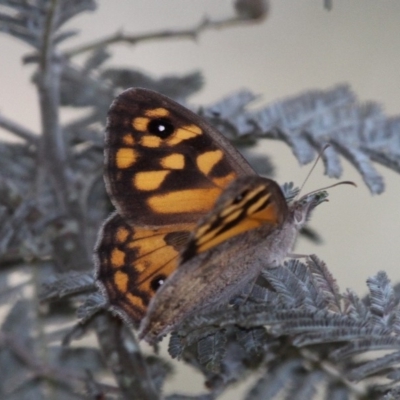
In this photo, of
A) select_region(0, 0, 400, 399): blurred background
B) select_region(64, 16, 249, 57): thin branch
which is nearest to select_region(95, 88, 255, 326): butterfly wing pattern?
select_region(64, 16, 249, 57): thin branch

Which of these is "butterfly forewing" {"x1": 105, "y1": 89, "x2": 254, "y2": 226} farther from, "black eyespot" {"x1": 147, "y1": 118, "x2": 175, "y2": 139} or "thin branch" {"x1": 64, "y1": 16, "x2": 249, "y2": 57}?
"thin branch" {"x1": 64, "y1": 16, "x2": 249, "y2": 57}

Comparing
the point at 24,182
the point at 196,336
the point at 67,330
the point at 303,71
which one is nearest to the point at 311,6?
the point at 303,71

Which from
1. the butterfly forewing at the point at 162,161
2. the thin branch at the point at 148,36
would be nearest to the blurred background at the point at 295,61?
the thin branch at the point at 148,36

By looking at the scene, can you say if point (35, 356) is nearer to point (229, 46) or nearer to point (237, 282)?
point (237, 282)

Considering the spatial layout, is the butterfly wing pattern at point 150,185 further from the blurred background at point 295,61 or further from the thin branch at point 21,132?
the blurred background at point 295,61

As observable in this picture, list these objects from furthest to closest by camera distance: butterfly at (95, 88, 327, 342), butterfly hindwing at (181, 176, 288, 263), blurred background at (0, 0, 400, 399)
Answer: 1. blurred background at (0, 0, 400, 399)
2. butterfly at (95, 88, 327, 342)
3. butterfly hindwing at (181, 176, 288, 263)

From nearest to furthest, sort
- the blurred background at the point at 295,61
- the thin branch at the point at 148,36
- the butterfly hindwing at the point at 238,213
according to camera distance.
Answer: the butterfly hindwing at the point at 238,213 → the thin branch at the point at 148,36 → the blurred background at the point at 295,61
